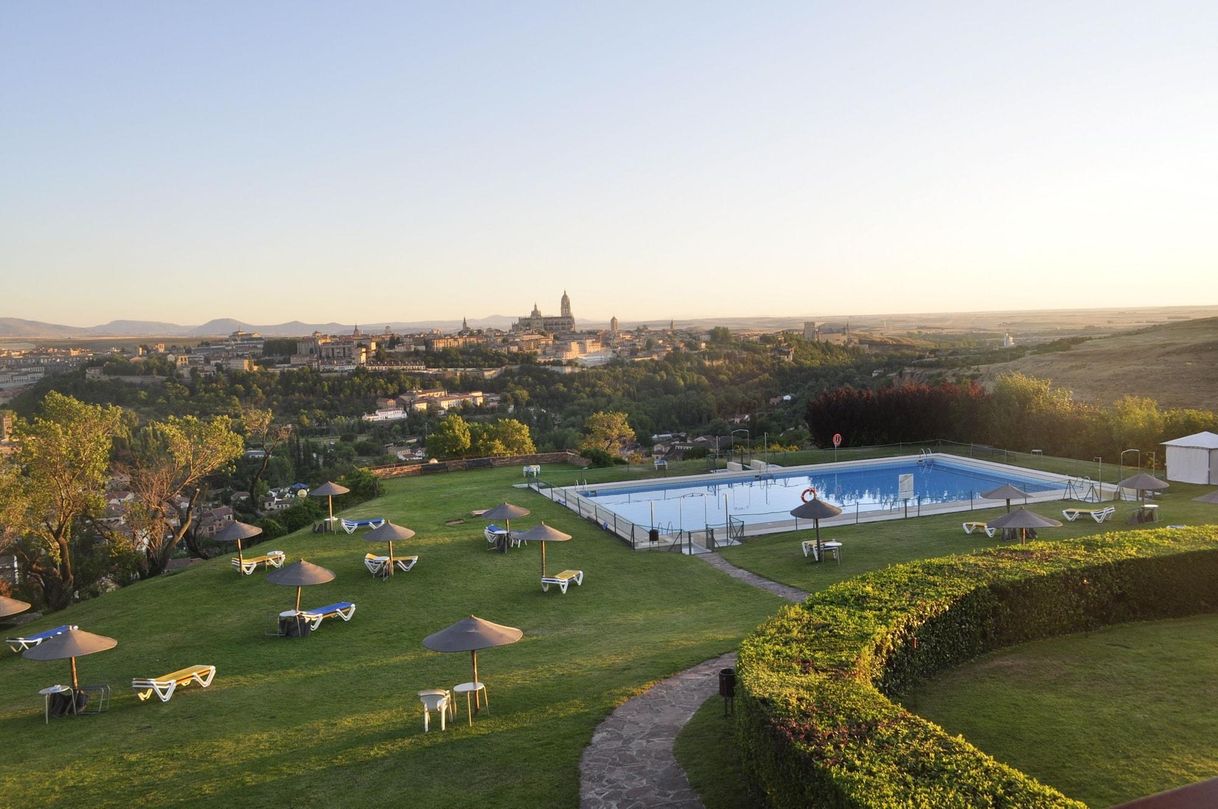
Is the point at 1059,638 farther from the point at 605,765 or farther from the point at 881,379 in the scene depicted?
the point at 881,379

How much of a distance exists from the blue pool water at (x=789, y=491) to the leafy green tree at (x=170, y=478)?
10.8m

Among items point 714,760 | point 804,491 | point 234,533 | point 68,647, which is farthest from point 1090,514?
point 68,647

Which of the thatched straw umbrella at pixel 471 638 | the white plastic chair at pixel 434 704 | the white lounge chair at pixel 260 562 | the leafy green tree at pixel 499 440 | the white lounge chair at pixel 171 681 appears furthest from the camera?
the leafy green tree at pixel 499 440

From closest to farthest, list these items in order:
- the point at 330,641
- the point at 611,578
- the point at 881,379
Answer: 1. the point at 330,641
2. the point at 611,578
3. the point at 881,379

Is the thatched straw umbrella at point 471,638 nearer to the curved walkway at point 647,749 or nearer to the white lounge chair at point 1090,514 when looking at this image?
the curved walkway at point 647,749

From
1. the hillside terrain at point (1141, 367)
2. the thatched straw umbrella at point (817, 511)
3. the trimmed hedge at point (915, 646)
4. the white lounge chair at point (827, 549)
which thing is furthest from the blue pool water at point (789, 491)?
the hillside terrain at point (1141, 367)

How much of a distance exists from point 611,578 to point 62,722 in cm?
924

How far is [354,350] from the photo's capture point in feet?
349

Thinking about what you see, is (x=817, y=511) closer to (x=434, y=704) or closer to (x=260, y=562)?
(x=434, y=704)

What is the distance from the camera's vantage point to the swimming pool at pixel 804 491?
890 inches

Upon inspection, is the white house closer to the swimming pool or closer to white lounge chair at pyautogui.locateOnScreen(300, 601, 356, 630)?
the swimming pool

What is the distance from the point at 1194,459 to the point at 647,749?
67.6ft

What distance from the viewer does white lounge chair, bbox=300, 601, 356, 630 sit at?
13.7m

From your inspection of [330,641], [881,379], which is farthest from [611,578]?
[881,379]
